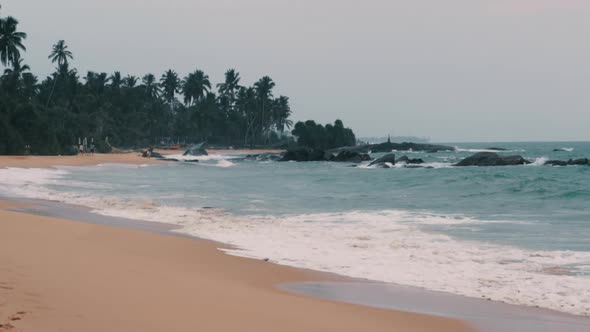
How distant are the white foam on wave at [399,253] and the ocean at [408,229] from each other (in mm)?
21

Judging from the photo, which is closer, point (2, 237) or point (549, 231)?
point (2, 237)

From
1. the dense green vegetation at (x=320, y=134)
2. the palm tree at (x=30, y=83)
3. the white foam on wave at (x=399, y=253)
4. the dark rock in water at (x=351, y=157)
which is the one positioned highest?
the palm tree at (x=30, y=83)

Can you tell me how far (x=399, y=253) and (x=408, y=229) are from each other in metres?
3.75

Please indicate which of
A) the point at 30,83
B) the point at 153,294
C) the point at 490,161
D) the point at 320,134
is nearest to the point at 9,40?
the point at 30,83

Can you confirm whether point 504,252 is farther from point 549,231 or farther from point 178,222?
point 178,222

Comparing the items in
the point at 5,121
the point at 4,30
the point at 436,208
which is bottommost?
the point at 436,208

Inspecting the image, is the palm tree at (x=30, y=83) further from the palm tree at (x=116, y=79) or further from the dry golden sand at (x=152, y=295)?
the dry golden sand at (x=152, y=295)

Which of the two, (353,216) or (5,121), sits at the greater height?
(5,121)

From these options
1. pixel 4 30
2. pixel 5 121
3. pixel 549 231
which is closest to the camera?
pixel 549 231

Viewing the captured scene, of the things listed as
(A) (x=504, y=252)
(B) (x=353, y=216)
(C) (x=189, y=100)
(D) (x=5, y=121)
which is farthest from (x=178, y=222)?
(C) (x=189, y=100)

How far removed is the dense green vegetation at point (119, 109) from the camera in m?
57.2

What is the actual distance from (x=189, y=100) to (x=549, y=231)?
132 meters

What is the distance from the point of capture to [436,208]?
70.5ft

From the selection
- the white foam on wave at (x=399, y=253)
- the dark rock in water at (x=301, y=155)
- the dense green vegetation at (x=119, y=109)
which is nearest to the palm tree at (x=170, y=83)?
the dense green vegetation at (x=119, y=109)
